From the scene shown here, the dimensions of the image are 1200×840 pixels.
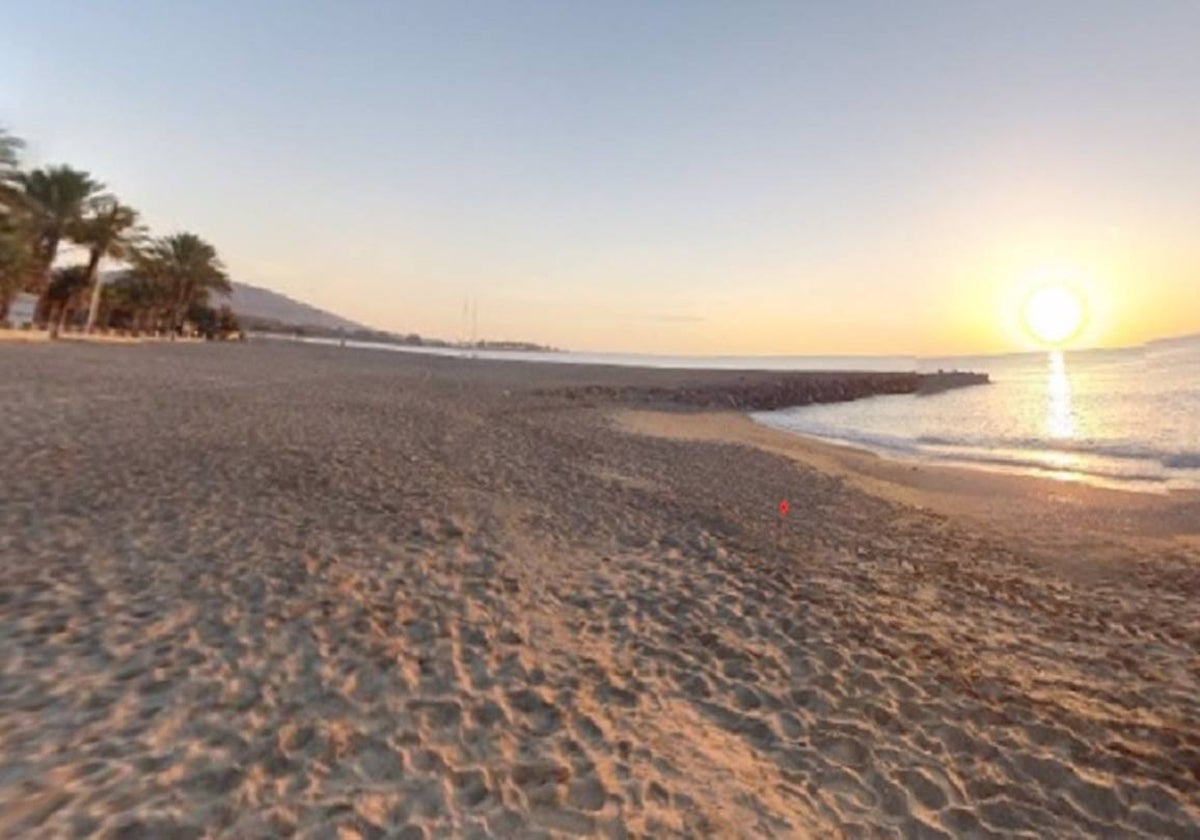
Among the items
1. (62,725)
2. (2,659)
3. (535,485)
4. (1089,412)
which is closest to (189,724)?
(62,725)

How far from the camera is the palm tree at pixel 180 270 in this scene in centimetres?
6284

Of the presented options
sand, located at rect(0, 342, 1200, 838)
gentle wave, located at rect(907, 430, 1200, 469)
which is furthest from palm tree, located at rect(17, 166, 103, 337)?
gentle wave, located at rect(907, 430, 1200, 469)

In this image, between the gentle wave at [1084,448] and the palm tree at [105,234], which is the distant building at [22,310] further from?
the gentle wave at [1084,448]

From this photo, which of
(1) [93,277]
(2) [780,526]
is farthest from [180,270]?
(2) [780,526]

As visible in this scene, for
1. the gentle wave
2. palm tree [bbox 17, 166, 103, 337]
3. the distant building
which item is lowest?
the gentle wave

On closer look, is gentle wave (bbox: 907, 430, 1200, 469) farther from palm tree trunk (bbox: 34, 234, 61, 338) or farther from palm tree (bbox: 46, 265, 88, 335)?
palm tree (bbox: 46, 265, 88, 335)

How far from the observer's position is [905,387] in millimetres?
71000

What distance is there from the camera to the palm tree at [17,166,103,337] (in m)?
44.2

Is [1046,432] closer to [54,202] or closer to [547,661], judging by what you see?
[547,661]

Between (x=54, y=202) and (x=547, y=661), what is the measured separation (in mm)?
56258

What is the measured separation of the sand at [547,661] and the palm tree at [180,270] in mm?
61405

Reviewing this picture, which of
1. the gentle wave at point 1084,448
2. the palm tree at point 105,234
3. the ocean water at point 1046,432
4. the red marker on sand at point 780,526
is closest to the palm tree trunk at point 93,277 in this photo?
the palm tree at point 105,234

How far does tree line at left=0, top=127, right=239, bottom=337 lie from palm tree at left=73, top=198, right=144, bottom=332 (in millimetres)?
71

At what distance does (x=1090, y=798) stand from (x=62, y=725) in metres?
7.29
